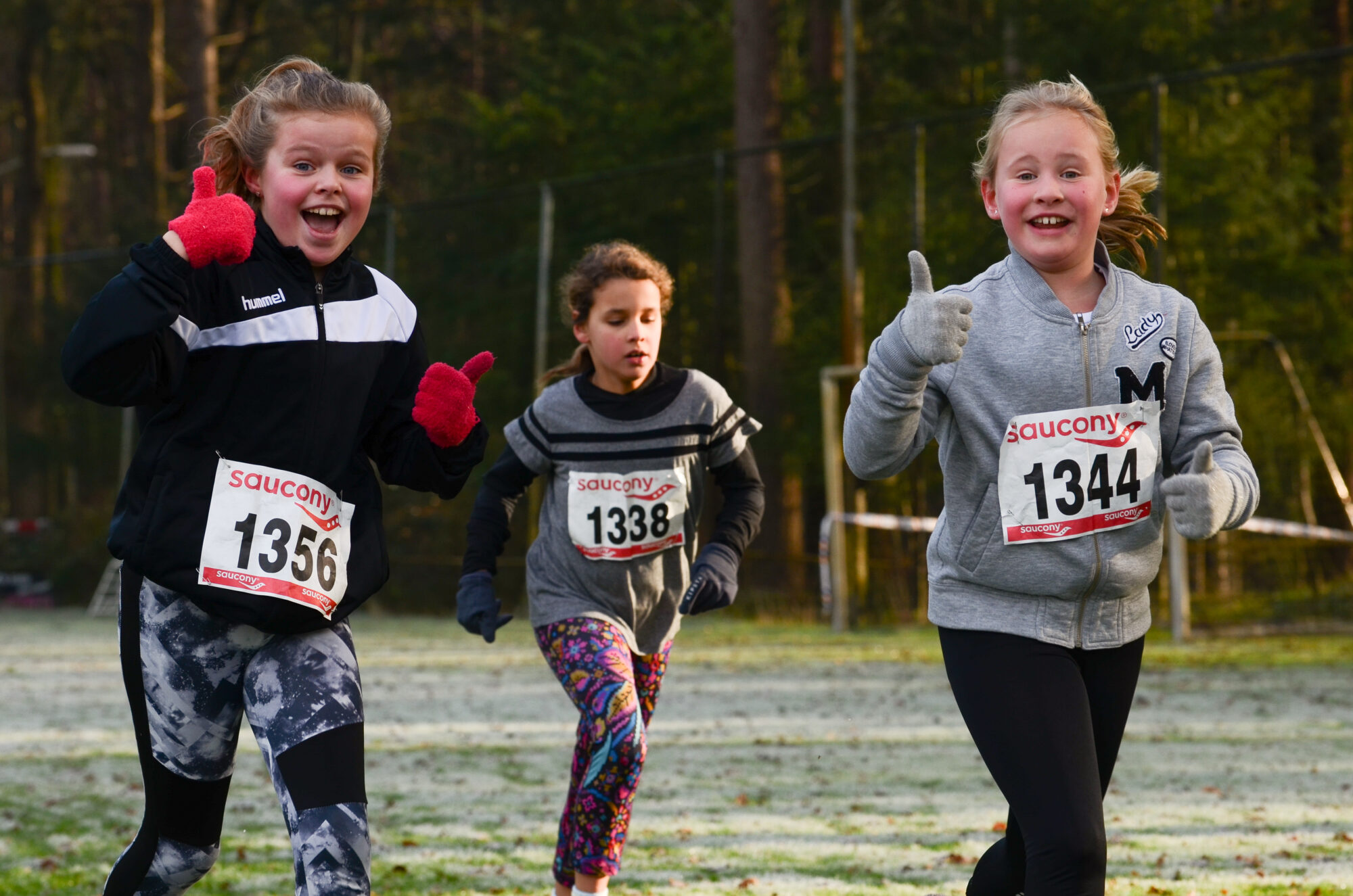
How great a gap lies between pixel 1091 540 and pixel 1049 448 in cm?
20

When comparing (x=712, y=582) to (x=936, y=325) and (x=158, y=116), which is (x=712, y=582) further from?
(x=158, y=116)

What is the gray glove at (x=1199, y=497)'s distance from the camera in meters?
3.06

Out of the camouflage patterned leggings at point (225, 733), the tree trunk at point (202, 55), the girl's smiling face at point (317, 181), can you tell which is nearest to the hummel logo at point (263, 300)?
the girl's smiling face at point (317, 181)

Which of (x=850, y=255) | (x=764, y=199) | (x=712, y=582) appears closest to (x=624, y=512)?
(x=712, y=582)

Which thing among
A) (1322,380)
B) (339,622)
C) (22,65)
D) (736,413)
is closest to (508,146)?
(22,65)

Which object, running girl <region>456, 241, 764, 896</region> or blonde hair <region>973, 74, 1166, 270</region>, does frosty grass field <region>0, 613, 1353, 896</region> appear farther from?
blonde hair <region>973, 74, 1166, 270</region>

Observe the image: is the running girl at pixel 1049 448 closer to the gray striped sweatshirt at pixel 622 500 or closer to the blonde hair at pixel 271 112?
the blonde hair at pixel 271 112

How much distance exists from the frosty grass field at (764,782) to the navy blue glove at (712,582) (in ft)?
3.46

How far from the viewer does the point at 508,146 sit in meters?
23.8

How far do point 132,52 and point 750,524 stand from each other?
27.8 m

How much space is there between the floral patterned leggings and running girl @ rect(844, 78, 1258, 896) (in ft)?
4.07

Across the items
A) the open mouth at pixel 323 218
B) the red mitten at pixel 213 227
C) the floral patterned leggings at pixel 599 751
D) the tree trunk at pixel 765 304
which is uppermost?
the tree trunk at pixel 765 304

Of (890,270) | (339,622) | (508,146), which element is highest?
(508,146)

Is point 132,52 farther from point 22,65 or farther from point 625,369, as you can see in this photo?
point 625,369
